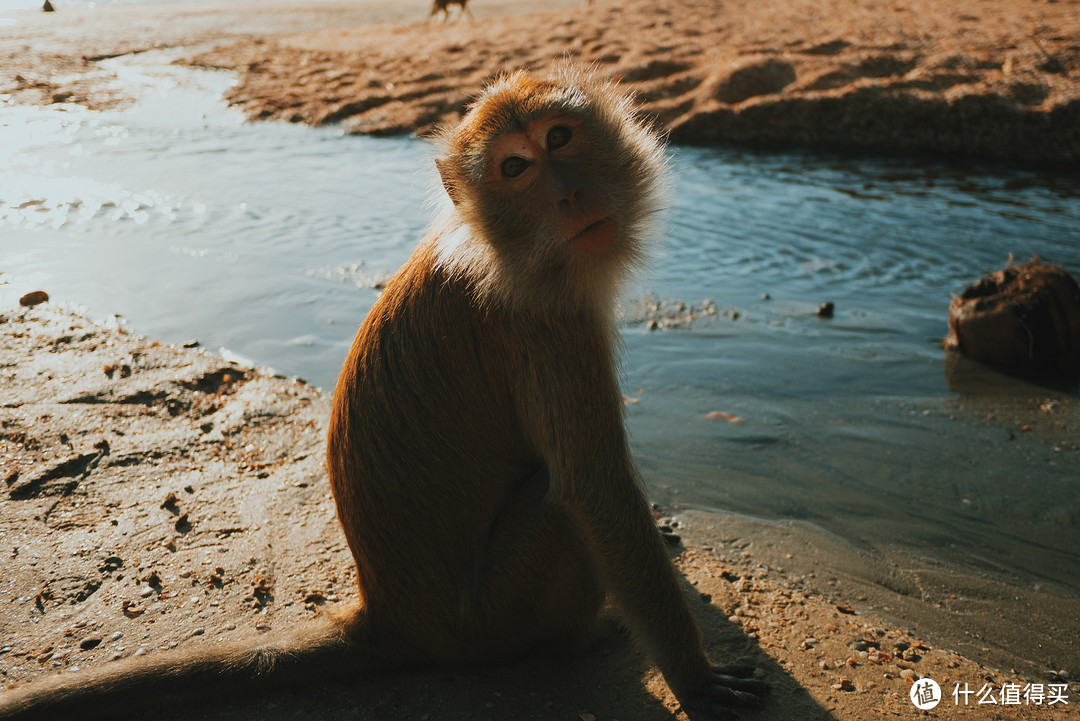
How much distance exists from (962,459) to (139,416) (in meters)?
4.93

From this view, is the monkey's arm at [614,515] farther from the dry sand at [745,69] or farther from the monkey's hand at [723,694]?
the dry sand at [745,69]

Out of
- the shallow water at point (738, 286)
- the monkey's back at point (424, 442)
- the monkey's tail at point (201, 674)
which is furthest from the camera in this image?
the shallow water at point (738, 286)

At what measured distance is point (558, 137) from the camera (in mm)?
2898

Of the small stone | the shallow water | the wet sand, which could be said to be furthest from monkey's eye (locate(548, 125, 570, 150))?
the small stone

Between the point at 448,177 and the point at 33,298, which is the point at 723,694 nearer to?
the point at 448,177

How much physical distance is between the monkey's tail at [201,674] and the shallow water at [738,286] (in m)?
1.76

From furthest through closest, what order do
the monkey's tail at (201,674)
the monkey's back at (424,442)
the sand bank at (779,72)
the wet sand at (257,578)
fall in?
the sand bank at (779,72)
the wet sand at (257,578)
the monkey's back at (424,442)
the monkey's tail at (201,674)

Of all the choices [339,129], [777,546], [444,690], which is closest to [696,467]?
[777,546]

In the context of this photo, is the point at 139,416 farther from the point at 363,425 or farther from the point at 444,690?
Result: the point at 444,690

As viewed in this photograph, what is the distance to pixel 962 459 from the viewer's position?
4934 mm

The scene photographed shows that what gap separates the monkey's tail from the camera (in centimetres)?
243

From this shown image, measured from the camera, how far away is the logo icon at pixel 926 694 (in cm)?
285

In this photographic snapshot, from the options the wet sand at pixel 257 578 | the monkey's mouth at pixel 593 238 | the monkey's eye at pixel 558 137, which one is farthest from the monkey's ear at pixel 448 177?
the wet sand at pixel 257 578

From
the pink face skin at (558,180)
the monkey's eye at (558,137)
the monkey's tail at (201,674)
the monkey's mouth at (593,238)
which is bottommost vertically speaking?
the monkey's tail at (201,674)
